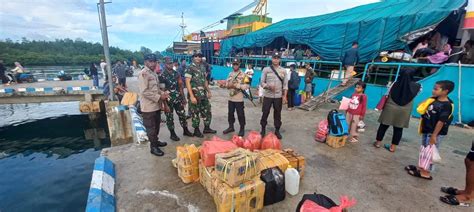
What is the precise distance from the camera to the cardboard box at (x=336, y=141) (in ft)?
14.0

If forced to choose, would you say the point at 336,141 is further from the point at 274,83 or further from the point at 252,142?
the point at 252,142

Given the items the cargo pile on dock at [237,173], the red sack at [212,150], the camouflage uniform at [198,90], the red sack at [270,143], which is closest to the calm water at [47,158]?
the camouflage uniform at [198,90]

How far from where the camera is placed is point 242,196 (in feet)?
7.31

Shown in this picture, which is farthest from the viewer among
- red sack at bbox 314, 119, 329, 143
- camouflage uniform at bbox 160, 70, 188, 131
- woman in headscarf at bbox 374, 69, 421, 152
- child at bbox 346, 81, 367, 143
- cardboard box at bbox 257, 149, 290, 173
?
red sack at bbox 314, 119, 329, 143

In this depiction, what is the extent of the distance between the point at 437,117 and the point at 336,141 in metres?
1.62

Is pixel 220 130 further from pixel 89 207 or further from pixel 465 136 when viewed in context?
pixel 465 136

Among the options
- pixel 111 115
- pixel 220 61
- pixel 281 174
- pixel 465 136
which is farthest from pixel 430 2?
pixel 220 61

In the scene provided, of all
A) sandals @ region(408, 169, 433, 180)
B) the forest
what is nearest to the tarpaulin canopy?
sandals @ region(408, 169, 433, 180)

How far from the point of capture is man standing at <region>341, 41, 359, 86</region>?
8302 mm

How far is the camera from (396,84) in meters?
Answer: 3.89

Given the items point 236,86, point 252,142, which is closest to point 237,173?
point 252,142

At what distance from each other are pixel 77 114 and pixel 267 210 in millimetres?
14242

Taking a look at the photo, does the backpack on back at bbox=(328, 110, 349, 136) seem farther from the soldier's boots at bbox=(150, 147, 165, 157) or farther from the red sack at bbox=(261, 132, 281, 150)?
the soldier's boots at bbox=(150, 147, 165, 157)

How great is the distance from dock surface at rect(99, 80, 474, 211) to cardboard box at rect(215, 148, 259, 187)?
53cm
